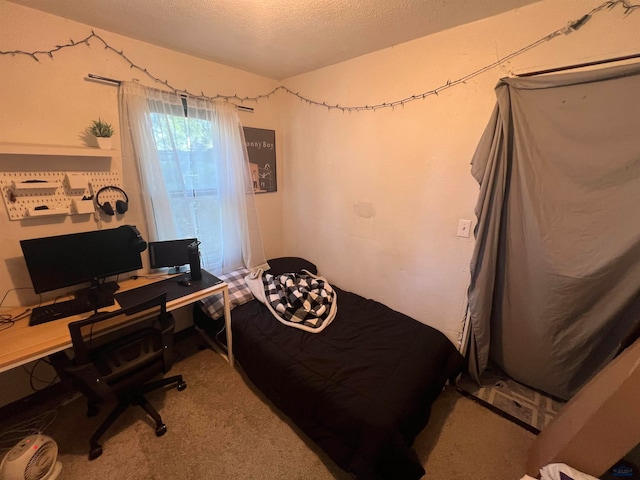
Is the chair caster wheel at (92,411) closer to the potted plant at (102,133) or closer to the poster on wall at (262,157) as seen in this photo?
the potted plant at (102,133)

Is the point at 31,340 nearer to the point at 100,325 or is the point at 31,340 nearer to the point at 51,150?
the point at 100,325

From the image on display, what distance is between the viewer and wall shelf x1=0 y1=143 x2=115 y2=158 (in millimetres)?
1391

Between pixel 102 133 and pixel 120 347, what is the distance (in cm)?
134

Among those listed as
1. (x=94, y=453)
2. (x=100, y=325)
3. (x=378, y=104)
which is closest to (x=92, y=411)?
(x=94, y=453)

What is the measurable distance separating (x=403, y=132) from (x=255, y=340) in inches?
74.5

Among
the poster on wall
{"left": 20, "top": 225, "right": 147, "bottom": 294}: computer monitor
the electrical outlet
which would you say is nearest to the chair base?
{"left": 20, "top": 225, "right": 147, "bottom": 294}: computer monitor

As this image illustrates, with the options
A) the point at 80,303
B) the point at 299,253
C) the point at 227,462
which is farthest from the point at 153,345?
the point at 299,253

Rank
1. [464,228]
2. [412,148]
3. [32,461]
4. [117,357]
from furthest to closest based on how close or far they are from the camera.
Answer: [412,148] < [464,228] < [117,357] < [32,461]

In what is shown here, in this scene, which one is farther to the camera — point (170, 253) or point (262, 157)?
point (262, 157)

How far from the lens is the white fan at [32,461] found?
1.22m

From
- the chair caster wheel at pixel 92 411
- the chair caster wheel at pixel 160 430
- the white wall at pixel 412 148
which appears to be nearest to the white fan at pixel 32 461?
the chair caster wheel at pixel 92 411

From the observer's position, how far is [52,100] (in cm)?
159

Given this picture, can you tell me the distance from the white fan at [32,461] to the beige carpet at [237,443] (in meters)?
0.09

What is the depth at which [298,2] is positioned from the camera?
4.53 feet
